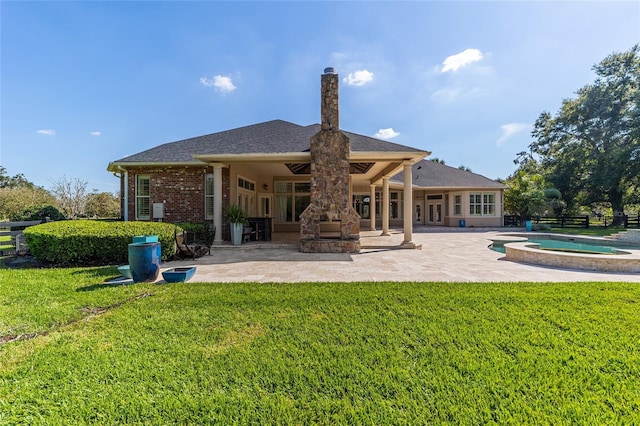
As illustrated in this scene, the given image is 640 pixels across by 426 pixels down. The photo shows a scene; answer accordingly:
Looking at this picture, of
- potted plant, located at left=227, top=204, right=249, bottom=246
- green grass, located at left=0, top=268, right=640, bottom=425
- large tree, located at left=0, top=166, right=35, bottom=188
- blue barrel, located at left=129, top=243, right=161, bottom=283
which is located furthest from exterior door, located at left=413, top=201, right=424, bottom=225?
large tree, located at left=0, top=166, right=35, bottom=188

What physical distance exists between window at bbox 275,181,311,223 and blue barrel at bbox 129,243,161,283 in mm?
11312

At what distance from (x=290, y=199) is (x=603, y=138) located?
96.4ft

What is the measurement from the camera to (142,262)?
5309 millimetres

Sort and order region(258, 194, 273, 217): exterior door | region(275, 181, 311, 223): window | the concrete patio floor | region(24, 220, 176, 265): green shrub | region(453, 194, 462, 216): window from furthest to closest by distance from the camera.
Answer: region(453, 194, 462, 216): window, region(275, 181, 311, 223): window, region(258, 194, 273, 217): exterior door, region(24, 220, 176, 265): green shrub, the concrete patio floor

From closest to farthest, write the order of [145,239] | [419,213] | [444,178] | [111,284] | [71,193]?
1. [111,284]
2. [145,239]
3. [444,178]
4. [71,193]
5. [419,213]

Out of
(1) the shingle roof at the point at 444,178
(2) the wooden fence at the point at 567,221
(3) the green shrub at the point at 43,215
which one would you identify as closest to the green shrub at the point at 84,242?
(3) the green shrub at the point at 43,215

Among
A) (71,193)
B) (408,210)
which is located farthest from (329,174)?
(71,193)

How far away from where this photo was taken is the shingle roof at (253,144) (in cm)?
1016

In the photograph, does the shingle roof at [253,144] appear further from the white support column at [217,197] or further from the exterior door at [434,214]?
the exterior door at [434,214]

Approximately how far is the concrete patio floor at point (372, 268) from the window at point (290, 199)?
741 centimetres

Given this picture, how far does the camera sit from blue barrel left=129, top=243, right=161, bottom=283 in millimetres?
5297

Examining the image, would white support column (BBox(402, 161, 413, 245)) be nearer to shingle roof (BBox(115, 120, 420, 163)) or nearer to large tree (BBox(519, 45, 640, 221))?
shingle roof (BBox(115, 120, 420, 163))

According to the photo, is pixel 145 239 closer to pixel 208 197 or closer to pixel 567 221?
pixel 208 197

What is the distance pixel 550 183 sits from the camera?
26.0 m
